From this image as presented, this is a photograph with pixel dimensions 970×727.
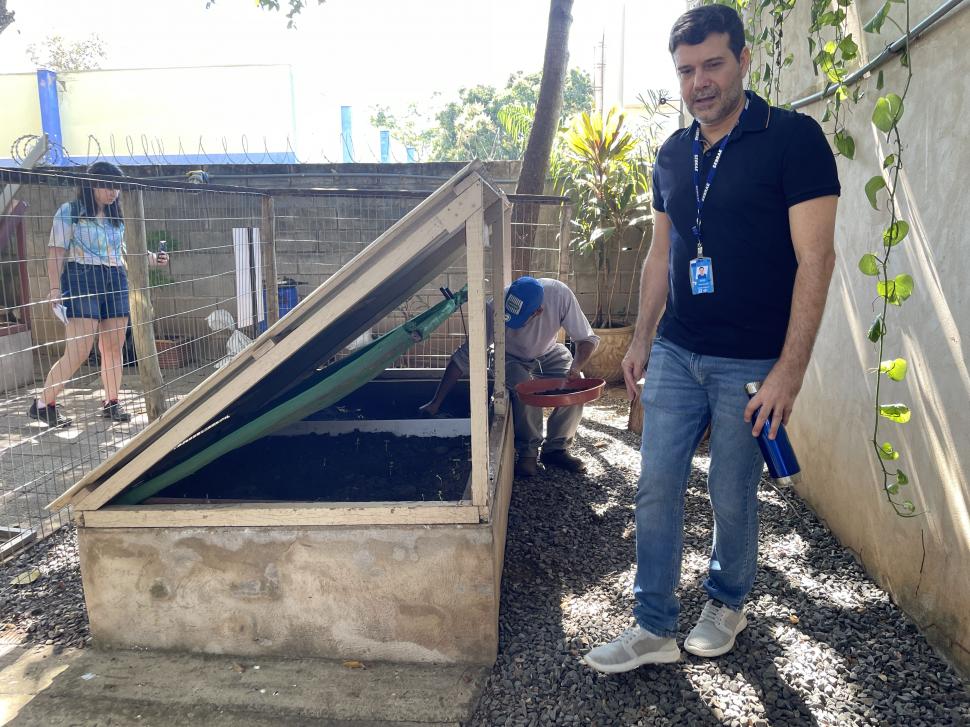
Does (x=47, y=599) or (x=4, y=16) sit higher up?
(x=4, y=16)

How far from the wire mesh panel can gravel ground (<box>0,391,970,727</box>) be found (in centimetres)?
93

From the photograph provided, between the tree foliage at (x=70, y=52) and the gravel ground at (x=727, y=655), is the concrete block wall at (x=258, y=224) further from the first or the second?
the tree foliage at (x=70, y=52)

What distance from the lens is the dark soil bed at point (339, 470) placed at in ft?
10.5

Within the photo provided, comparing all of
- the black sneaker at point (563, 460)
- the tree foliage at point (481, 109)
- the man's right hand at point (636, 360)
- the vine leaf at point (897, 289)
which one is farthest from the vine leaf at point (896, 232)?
the tree foliage at point (481, 109)

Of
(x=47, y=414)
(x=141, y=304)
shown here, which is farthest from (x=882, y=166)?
(x=47, y=414)

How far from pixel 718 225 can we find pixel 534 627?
1.48 m

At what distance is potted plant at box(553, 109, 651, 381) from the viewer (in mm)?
7371

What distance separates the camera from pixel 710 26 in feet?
6.81

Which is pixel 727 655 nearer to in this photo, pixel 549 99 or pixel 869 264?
pixel 869 264

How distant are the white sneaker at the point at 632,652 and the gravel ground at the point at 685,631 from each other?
5 cm

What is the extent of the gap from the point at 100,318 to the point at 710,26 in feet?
13.3

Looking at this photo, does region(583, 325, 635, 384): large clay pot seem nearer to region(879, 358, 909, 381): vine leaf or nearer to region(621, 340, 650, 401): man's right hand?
region(621, 340, 650, 401): man's right hand

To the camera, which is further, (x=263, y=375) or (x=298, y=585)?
(x=298, y=585)

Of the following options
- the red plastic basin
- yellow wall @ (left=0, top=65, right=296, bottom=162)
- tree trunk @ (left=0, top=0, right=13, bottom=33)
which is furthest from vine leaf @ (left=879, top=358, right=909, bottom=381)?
yellow wall @ (left=0, top=65, right=296, bottom=162)
